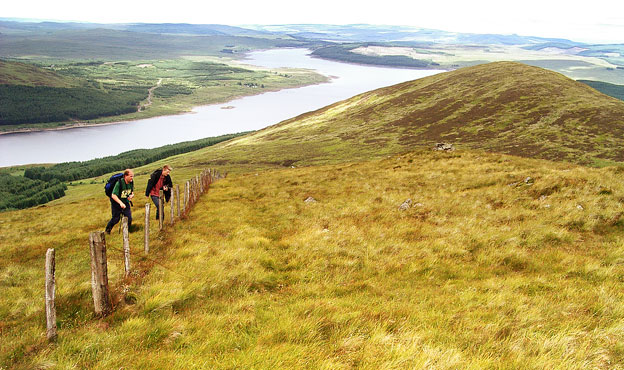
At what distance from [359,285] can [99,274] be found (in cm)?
649

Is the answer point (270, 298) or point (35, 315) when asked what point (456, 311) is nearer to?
point (270, 298)

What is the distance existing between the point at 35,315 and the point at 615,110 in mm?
112377

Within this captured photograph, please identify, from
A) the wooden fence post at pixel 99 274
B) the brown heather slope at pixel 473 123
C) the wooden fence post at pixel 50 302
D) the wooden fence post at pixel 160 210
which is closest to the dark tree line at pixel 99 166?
the brown heather slope at pixel 473 123

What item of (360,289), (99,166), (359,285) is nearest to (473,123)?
(359,285)

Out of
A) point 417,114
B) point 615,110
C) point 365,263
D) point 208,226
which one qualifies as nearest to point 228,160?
point 417,114

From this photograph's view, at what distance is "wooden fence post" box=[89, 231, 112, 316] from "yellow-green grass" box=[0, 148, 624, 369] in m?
0.38

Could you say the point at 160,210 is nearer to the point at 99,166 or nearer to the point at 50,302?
the point at 50,302

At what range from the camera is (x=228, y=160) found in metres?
90.8

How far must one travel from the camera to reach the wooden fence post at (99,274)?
282 inches

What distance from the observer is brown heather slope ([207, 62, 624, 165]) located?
68.7 m

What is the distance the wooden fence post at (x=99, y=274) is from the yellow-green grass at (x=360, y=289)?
0.38 m

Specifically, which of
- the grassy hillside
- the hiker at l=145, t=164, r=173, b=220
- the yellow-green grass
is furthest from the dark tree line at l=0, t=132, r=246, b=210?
the hiker at l=145, t=164, r=173, b=220

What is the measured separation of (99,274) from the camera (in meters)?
7.31

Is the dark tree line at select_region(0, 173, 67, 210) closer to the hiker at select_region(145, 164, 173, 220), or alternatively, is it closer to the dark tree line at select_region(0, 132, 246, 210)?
the dark tree line at select_region(0, 132, 246, 210)
